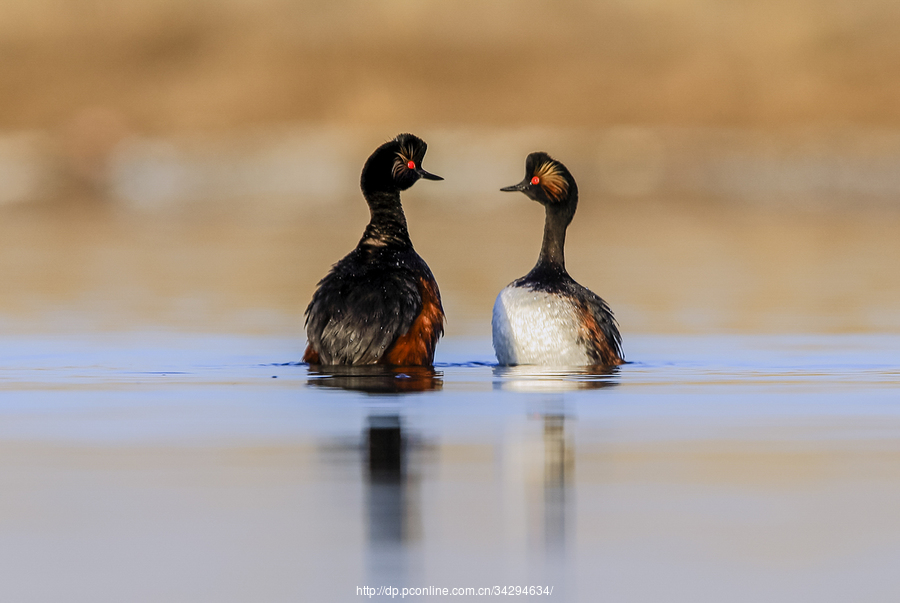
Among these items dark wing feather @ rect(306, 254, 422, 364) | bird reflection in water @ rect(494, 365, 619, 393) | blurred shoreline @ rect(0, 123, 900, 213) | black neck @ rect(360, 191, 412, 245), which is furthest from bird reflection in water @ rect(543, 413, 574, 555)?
blurred shoreline @ rect(0, 123, 900, 213)

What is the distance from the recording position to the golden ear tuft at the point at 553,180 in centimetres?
1255

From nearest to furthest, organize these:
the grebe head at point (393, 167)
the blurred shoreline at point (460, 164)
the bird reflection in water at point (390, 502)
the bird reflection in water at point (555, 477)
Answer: the bird reflection in water at point (390, 502) < the bird reflection in water at point (555, 477) < the grebe head at point (393, 167) < the blurred shoreline at point (460, 164)

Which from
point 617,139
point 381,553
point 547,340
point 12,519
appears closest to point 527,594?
point 381,553

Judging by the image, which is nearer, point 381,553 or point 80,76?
point 381,553

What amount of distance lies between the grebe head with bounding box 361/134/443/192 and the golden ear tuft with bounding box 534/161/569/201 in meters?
1.04

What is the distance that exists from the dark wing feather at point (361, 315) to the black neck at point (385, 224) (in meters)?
0.58

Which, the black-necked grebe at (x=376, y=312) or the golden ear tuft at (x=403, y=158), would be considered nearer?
the black-necked grebe at (x=376, y=312)

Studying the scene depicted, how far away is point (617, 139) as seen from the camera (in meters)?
69.2

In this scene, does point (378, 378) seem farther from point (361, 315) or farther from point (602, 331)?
point (602, 331)

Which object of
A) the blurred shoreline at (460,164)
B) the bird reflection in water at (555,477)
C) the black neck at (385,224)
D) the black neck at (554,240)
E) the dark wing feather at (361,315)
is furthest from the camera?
the blurred shoreline at (460,164)

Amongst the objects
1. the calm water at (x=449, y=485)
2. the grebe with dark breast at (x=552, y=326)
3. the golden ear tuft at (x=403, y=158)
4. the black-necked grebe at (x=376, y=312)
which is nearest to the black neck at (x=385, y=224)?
the black-necked grebe at (x=376, y=312)

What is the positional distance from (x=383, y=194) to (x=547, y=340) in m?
1.57

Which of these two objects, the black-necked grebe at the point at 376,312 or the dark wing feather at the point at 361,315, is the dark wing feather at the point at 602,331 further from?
the dark wing feather at the point at 361,315

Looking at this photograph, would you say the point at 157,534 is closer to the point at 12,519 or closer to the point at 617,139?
the point at 12,519
